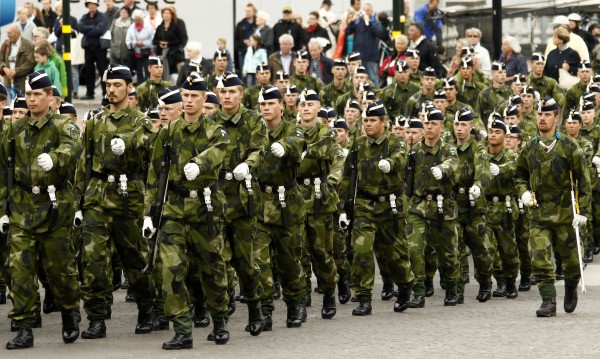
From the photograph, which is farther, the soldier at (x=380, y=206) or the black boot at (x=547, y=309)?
the soldier at (x=380, y=206)

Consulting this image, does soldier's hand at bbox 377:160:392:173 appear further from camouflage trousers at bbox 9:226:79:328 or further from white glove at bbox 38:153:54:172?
white glove at bbox 38:153:54:172

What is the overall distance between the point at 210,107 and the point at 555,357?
442 centimetres

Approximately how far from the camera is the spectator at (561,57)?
2539cm

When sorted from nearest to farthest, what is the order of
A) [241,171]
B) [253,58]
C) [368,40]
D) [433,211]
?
[241,171]
[433,211]
[253,58]
[368,40]

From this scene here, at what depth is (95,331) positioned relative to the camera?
14.3 metres

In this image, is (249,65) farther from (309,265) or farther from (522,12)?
(309,265)

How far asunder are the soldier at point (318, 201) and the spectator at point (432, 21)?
1276 centimetres

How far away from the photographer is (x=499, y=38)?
26.4 metres

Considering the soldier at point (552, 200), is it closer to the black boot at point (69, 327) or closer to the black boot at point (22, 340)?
the black boot at point (69, 327)

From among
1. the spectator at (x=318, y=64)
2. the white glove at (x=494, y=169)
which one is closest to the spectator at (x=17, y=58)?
the spectator at (x=318, y=64)

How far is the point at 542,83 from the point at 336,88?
3.26 meters

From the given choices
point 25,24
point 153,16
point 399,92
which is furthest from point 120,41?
point 399,92

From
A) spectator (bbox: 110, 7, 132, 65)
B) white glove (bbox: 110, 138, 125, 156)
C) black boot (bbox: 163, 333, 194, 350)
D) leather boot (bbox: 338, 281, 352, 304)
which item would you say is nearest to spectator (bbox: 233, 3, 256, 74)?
spectator (bbox: 110, 7, 132, 65)

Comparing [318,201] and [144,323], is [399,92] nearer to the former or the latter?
[318,201]
